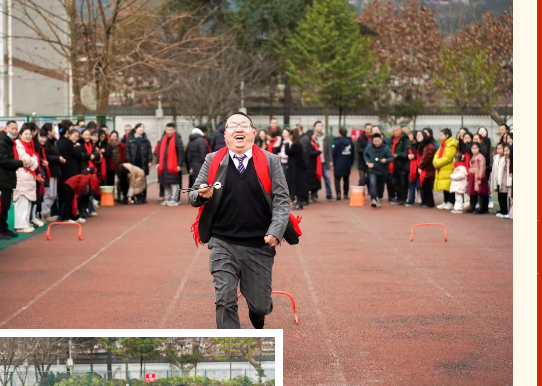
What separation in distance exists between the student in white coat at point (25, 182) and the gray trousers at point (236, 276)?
9.90 m

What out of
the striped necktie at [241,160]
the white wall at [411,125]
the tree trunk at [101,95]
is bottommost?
the striped necktie at [241,160]

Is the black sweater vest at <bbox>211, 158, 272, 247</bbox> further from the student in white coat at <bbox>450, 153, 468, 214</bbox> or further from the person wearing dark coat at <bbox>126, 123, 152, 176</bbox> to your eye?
the person wearing dark coat at <bbox>126, 123, 152, 176</bbox>

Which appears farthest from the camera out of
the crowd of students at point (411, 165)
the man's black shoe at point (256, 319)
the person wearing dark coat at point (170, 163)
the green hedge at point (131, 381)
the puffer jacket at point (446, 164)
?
the person wearing dark coat at point (170, 163)

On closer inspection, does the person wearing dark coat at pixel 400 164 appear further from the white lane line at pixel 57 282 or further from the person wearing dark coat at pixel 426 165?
the white lane line at pixel 57 282

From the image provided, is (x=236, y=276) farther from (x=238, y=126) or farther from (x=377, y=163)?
(x=377, y=163)

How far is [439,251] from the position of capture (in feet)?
49.8

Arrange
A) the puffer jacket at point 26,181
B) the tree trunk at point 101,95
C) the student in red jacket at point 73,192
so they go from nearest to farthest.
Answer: the puffer jacket at point 26,181
the student in red jacket at point 73,192
the tree trunk at point 101,95

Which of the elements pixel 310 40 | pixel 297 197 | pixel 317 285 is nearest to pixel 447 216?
pixel 297 197

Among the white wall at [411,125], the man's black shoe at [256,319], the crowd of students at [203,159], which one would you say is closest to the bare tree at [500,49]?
the white wall at [411,125]

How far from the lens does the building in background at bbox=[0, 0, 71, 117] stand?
1220 inches

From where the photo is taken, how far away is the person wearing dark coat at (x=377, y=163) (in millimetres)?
23188

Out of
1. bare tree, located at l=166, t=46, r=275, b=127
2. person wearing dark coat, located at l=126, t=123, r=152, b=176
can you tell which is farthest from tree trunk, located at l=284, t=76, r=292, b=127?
person wearing dark coat, located at l=126, t=123, r=152, b=176

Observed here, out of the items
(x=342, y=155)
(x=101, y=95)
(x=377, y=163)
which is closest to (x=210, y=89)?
(x=101, y=95)

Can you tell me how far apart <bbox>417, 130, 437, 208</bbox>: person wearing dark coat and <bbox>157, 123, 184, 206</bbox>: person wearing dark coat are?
5.55 m
